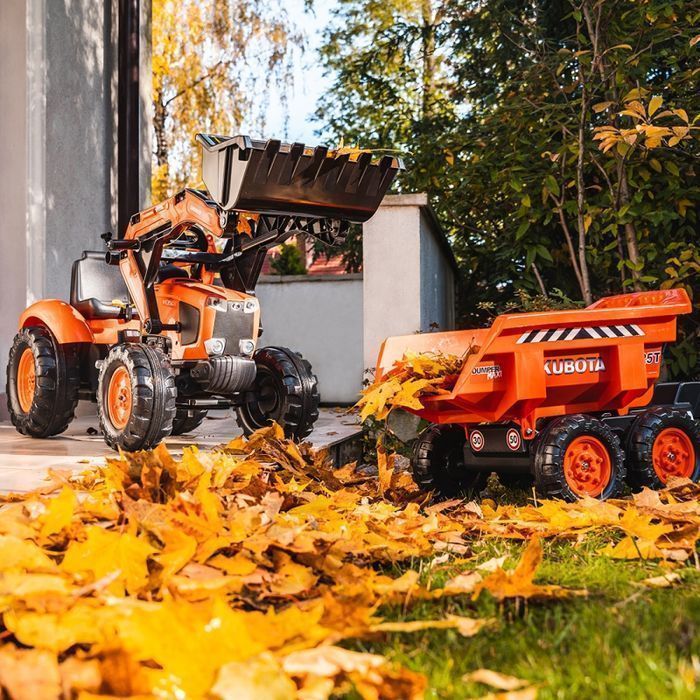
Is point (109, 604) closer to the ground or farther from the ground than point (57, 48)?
closer to the ground

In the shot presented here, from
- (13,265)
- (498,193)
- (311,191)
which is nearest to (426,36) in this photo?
(498,193)

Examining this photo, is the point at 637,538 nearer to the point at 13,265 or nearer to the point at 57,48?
the point at 13,265

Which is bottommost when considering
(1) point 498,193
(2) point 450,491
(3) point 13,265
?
(2) point 450,491

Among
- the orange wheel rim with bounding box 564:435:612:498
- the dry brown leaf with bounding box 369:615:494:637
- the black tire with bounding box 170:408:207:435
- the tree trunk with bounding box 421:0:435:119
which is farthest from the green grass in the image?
the tree trunk with bounding box 421:0:435:119

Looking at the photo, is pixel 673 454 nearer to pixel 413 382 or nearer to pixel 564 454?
pixel 564 454

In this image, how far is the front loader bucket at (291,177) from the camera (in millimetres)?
4473

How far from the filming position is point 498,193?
8336 millimetres

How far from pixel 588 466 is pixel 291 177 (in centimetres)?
205

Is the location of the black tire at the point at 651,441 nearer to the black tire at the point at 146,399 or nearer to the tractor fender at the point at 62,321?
the black tire at the point at 146,399

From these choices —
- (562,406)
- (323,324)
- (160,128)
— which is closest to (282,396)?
(562,406)

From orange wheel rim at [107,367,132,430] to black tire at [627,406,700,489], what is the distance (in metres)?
2.64

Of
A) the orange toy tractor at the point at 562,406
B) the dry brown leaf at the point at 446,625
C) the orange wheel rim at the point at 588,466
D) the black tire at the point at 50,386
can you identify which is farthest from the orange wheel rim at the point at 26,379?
the dry brown leaf at the point at 446,625

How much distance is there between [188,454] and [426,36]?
1011 cm

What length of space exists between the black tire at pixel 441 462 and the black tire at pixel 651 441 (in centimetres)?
74
